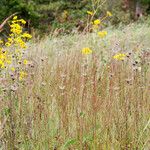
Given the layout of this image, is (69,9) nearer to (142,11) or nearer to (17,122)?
(142,11)

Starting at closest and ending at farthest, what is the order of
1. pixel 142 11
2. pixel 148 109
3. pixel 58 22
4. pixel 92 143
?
1. pixel 92 143
2. pixel 148 109
3. pixel 58 22
4. pixel 142 11

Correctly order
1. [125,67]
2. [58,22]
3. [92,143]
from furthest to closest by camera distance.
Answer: [58,22] < [125,67] < [92,143]

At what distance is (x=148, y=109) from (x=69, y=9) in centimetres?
1798

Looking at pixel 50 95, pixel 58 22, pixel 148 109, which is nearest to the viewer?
pixel 148 109

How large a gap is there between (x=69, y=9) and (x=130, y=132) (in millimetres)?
18131

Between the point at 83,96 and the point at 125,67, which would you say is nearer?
the point at 83,96

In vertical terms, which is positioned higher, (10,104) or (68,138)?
(10,104)

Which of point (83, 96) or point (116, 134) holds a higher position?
point (83, 96)

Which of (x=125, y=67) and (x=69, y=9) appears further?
(x=69, y=9)

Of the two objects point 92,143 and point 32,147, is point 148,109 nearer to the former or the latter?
point 92,143

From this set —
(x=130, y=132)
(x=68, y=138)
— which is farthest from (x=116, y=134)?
(x=68, y=138)

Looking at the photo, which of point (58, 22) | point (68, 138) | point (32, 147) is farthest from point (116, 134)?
point (58, 22)

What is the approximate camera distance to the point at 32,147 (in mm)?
2473

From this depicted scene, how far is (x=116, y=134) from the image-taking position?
2455 millimetres
